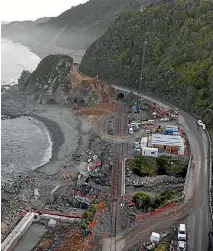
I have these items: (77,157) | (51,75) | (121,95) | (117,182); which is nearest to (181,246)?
(117,182)

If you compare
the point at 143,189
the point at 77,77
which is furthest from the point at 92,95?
the point at 143,189

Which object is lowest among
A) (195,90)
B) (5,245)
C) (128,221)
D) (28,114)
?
(5,245)

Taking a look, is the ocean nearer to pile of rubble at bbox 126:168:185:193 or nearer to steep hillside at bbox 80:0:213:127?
pile of rubble at bbox 126:168:185:193

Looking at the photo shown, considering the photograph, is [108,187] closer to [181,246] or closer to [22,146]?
[181,246]

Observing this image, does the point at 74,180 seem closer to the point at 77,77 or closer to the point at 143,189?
the point at 143,189

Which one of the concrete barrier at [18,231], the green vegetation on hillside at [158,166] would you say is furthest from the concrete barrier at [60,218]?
the green vegetation on hillside at [158,166]

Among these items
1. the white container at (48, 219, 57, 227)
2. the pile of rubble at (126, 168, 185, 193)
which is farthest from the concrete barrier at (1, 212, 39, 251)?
the pile of rubble at (126, 168, 185, 193)
